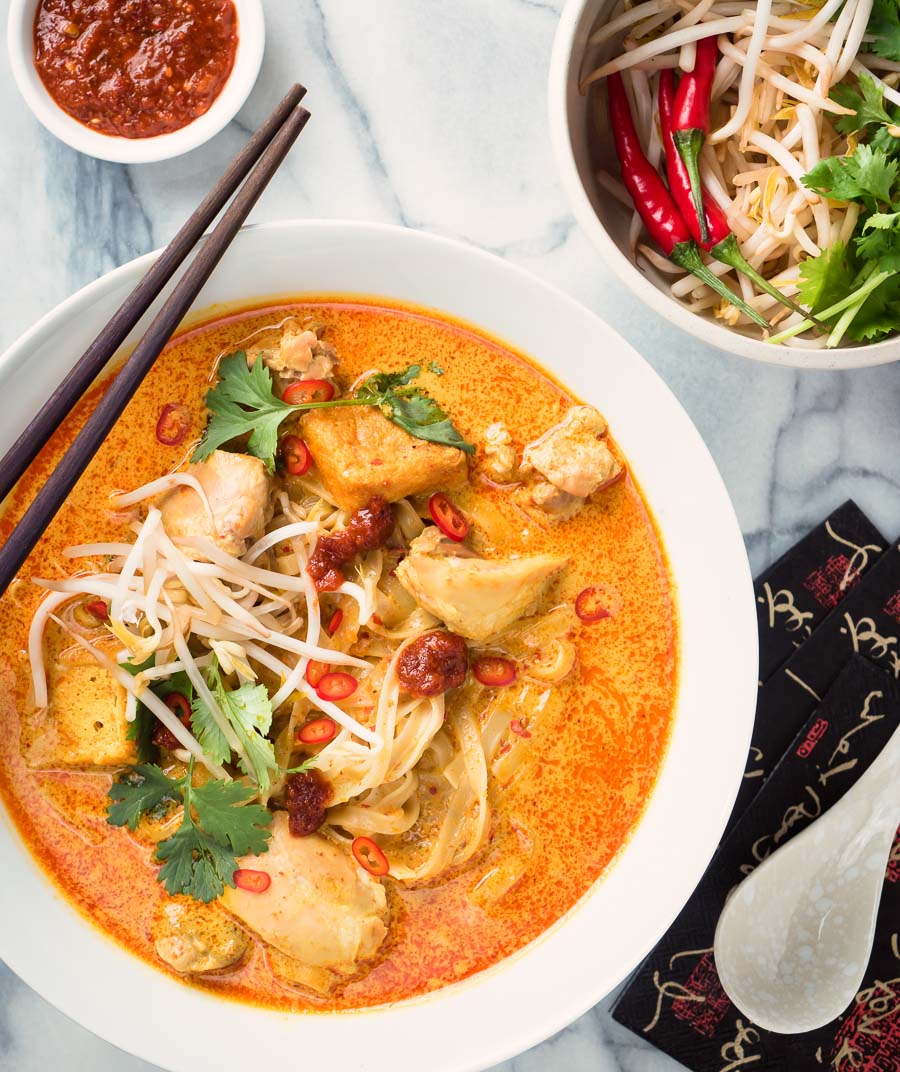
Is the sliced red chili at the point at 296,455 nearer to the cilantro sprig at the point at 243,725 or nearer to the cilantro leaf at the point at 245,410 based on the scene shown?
the cilantro leaf at the point at 245,410

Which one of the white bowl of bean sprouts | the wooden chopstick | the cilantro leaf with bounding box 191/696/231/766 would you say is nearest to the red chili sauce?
the wooden chopstick

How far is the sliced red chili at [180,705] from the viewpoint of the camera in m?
3.10

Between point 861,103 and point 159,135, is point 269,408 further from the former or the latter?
point 861,103

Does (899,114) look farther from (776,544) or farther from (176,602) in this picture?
(176,602)

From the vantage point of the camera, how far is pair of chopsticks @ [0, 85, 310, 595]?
269cm

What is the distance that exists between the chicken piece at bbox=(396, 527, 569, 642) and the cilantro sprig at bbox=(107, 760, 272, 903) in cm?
83

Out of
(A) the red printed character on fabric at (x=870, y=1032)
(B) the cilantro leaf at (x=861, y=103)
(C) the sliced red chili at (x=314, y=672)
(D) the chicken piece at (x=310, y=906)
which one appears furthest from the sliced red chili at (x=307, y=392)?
(A) the red printed character on fabric at (x=870, y=1032)

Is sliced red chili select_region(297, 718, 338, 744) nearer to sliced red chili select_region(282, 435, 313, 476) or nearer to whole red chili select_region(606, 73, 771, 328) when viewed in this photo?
sliced red chili select_region(282, 435, 313, 476)

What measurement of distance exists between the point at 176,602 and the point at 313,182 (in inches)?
59.5

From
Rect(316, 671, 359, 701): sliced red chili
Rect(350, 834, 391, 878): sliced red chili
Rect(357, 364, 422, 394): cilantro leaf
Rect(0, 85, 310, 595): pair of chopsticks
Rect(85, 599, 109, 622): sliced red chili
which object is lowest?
Rect(350, 834, 391, 878): sliced red chili

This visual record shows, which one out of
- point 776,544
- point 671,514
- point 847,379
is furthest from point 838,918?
point 847,379

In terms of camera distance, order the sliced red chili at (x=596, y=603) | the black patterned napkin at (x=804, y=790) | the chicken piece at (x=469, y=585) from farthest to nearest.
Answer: the black patterned napkin at (x=804, y=790), the sliced red chili at (x=596, y=603), the chicken piece at (x=469, y=585)

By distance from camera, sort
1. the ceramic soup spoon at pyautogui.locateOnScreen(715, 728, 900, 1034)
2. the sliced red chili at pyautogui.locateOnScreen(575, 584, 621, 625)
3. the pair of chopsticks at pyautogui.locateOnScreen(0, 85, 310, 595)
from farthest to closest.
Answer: the ceramic soup spoon at pyautogui.locateOnScreen(715, 728, 900, 1034)
the sliced red chili at pyautogui.locateOnScreen(575, 584, 621, 625)
the pair of chopsticks at pyautogui.locateOnScreen(0, 85, 310, 595)

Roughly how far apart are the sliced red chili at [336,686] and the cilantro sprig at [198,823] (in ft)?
1.22
